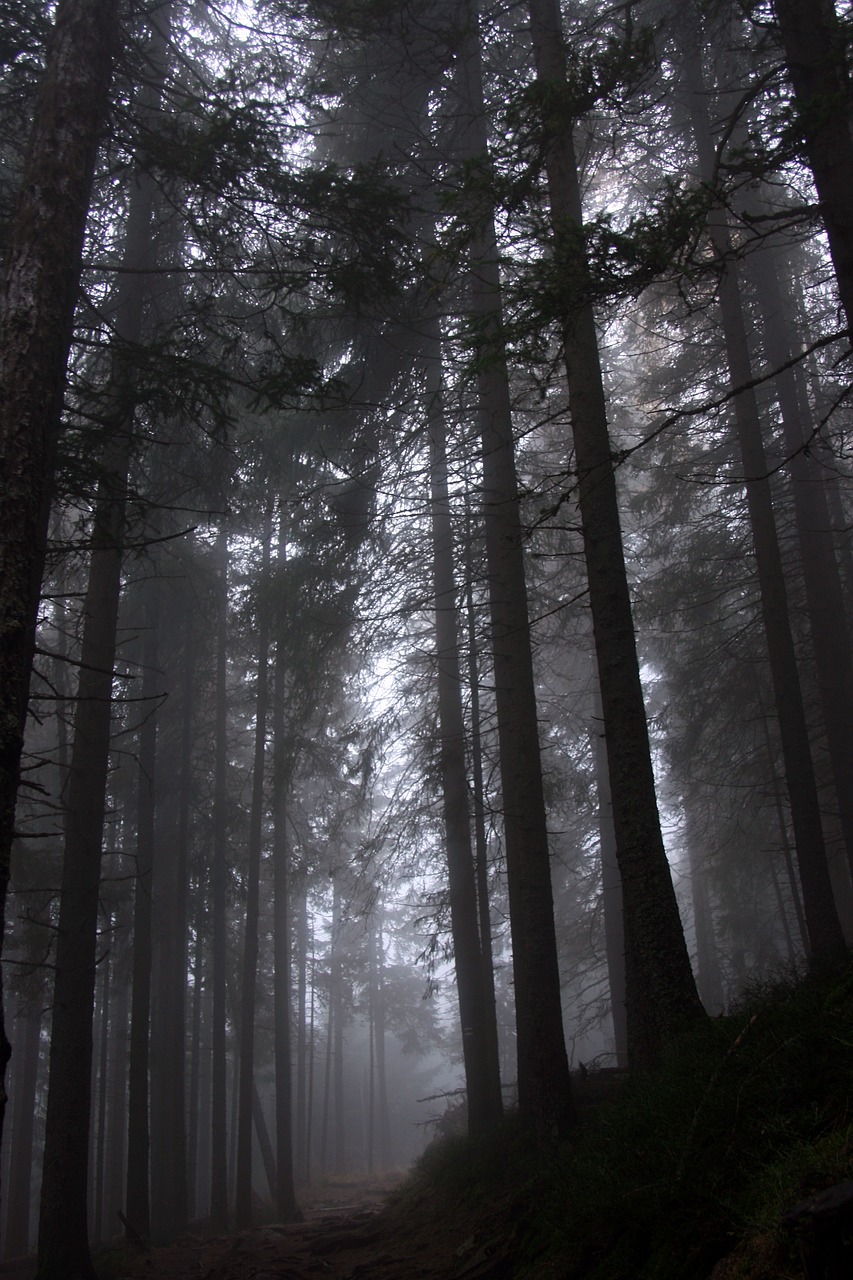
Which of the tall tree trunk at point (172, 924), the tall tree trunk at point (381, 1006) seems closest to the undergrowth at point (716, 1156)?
the tall tree trunk at point (172, 924)

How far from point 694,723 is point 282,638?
793cm

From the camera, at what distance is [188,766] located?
61.9 ft

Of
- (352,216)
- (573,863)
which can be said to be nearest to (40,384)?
(352,216)

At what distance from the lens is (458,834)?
1261 centimetres

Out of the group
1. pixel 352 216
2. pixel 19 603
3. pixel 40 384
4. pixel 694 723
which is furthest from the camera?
pixel 694 723

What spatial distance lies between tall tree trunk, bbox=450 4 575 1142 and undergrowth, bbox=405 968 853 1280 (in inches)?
77.1

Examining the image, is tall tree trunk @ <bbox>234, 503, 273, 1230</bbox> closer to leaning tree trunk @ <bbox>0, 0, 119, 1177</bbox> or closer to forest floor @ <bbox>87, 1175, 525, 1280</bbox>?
forest floor @ <bbox>87, 1175, 525, 1280</bbox>

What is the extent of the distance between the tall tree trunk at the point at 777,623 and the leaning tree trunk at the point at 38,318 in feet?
21.7

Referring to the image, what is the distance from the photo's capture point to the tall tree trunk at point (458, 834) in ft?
38.5

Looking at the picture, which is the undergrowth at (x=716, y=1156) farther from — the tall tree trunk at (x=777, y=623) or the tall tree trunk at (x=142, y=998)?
the tall tree trunk at (x=142, y=998)

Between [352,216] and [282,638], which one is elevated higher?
[352,216]

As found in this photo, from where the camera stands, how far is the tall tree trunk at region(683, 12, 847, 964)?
10031 mm

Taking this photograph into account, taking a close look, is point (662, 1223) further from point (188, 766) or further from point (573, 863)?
point (573, 863)

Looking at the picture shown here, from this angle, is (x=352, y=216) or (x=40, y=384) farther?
(x=352, y=216)
